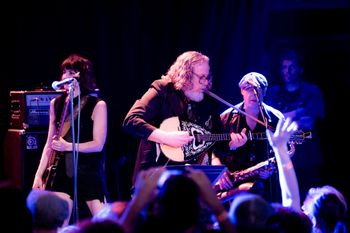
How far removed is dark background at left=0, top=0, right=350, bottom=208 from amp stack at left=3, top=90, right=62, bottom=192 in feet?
3.24

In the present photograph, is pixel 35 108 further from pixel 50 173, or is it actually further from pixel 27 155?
pixel 50 173

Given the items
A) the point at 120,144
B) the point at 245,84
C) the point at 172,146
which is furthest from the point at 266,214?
the point at 120,144

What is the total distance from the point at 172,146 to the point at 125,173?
2437 mm

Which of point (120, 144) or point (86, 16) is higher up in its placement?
point (86, 16)

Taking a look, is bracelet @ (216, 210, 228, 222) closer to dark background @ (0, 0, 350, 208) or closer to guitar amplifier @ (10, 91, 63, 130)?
guitar amplifier @ (10, 91, 63, 130)

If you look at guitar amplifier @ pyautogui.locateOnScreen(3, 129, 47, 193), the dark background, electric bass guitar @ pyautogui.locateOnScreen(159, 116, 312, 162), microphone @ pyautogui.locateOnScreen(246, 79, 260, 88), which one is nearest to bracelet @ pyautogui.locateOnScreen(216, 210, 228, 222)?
electric bass guitar @ pyautogui.locateOnScreen(159, 116, 312, 162)

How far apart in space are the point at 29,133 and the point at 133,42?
1.91m

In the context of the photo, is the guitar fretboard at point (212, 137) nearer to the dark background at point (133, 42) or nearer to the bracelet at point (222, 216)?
the dark background at point (133, 42)

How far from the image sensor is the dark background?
8.22 m

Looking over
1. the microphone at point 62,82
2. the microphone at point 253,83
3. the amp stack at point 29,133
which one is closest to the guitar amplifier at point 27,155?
the amp stack at point 29,133

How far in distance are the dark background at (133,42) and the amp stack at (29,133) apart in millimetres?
989

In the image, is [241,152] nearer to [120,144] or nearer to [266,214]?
[120,144]

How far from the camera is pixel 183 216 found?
350 centimetres

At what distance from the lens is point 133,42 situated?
837 cm
